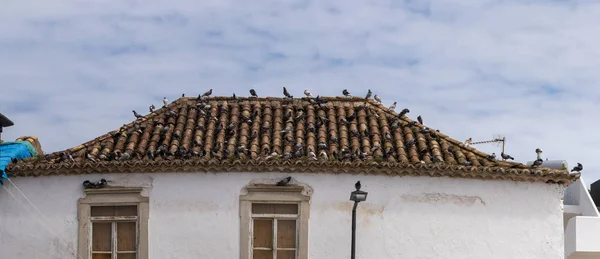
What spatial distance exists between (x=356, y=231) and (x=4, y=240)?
673 cm

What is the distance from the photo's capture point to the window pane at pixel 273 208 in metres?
18.2

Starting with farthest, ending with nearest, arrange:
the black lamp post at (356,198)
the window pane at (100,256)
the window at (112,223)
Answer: the window pane at (100,256) → the window at (112,223) → the black lamp post at (356,198)

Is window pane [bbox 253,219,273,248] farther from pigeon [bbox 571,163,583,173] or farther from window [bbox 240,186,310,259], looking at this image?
pigeon [bbox 571,163,583,173]

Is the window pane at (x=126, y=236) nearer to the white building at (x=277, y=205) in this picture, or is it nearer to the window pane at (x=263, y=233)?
the white building at (x=277, y=205)

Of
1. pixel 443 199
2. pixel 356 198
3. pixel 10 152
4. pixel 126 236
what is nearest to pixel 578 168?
pixel 443 199

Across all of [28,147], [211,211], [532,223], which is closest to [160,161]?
[211,211]

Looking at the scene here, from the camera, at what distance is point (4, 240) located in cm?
1867

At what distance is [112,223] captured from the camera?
18516 mm

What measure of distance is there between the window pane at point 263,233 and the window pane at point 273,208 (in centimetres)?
17

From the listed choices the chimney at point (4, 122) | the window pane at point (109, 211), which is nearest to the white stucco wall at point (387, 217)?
the window pane at point (109, 211)

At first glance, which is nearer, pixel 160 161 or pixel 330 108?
pixel 160 161

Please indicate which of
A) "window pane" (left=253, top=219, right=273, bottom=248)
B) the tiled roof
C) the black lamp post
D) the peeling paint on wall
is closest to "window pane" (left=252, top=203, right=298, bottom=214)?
"window pane" (left=253, top=219, right=273, bottom=248)

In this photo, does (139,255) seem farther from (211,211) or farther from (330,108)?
(330,108)

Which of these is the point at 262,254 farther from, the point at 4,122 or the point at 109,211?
the point at 4,122
